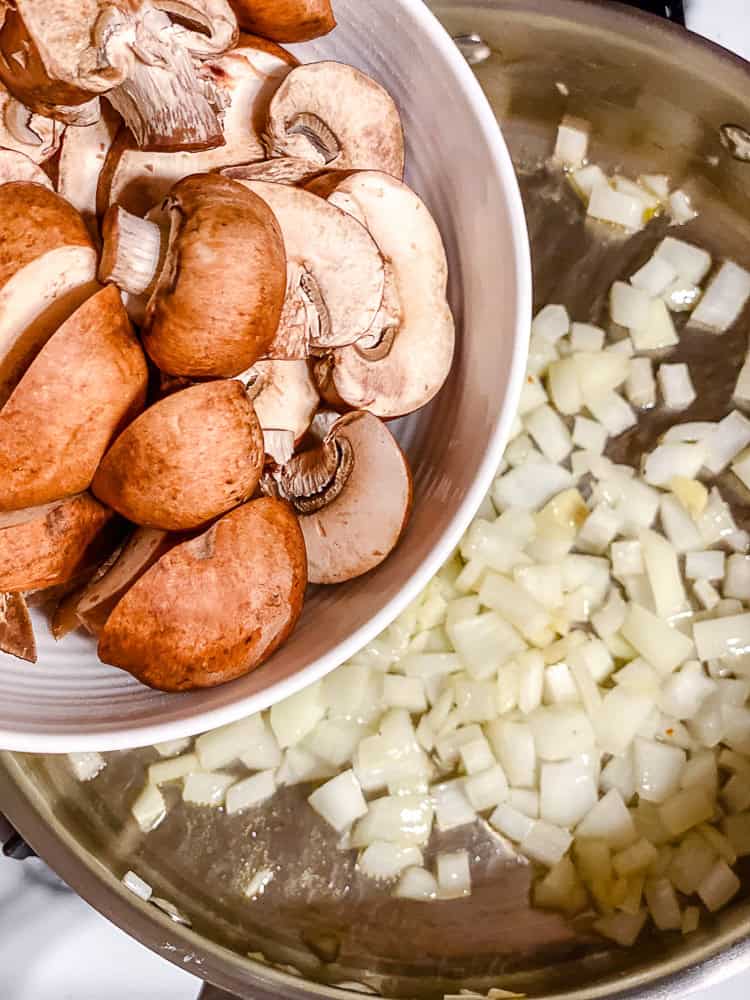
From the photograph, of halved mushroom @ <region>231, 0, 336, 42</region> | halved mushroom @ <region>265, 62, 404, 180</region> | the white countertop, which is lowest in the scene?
the white countertop

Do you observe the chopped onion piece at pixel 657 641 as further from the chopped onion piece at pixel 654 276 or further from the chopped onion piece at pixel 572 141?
the chopped onion piece at pixel 572 141

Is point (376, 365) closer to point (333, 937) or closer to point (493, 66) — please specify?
point (493, 66)

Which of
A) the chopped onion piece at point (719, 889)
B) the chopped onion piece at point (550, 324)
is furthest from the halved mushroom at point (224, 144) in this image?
the chopped onion piece at point (719, 889)

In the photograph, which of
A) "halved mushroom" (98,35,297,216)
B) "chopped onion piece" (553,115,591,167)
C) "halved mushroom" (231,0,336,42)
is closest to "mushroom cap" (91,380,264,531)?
"halved mushroom" (98,35,297,216)

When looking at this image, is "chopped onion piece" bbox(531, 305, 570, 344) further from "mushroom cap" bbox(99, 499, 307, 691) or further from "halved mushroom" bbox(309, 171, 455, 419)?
"mushroom cap" bbox(99, 499, 307, 691)

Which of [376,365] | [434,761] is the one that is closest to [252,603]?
[376,365]

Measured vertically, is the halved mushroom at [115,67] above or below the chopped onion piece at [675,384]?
above

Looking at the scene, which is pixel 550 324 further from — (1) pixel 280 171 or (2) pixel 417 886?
(2) pixel 417 886
